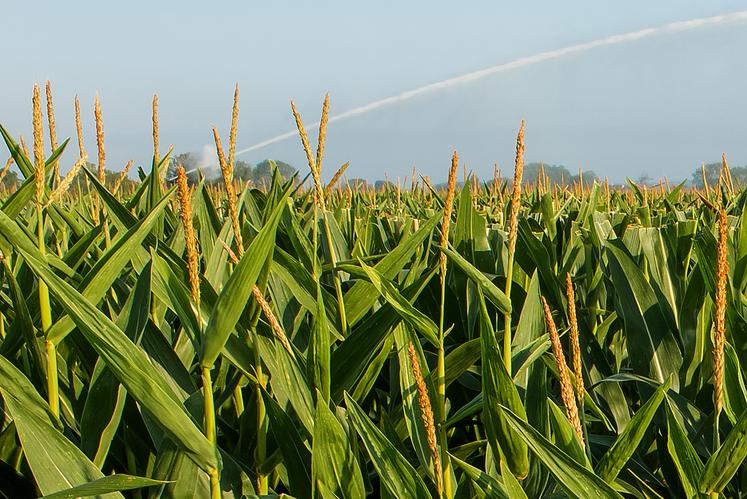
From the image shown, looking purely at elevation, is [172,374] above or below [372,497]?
above

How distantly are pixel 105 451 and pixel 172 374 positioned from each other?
0.11 meters

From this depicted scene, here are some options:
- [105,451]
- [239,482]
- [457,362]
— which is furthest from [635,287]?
[105,451]

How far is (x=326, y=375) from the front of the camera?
70cm

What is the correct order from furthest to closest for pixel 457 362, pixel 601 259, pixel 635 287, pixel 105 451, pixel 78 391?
pixel 601 259
pixel 635 287
pixel 78 391
pixel 457 362
pixel 105 451

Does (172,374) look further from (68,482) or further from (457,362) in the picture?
(457,362)

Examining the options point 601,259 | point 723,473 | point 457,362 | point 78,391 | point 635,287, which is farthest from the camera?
point 601,259

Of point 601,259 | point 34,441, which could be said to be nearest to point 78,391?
point 34,441

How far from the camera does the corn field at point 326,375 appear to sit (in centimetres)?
60

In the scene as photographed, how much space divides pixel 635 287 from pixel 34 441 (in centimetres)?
87

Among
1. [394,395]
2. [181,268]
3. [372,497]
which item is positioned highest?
[181,268]

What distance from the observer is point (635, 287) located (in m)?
1.14

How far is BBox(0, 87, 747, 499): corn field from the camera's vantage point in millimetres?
598

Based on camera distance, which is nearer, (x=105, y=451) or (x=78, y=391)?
(x=105, y=451)

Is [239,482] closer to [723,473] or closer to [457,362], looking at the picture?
[457,362]
